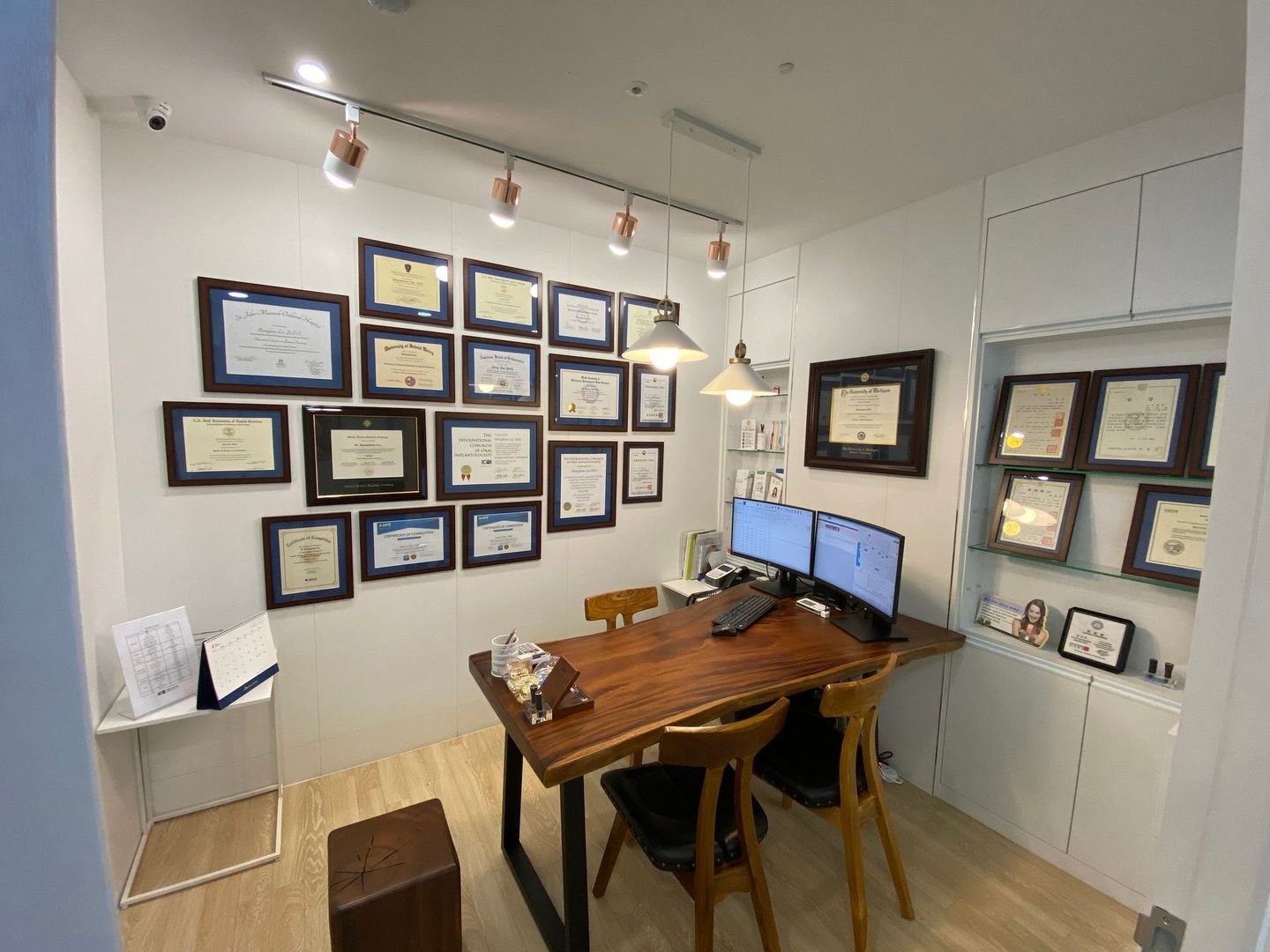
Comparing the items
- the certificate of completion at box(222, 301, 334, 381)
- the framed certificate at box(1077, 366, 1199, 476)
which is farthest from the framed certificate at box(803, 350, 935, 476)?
the certificate of completion at box(222, 301, 334, 381)

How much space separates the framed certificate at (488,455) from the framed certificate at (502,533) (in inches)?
3.2

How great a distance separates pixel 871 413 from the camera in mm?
2521

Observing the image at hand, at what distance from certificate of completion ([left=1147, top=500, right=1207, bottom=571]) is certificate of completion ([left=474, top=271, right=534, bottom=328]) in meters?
2.79

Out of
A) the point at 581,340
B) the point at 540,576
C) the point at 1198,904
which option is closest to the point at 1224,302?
the point at 1198,904

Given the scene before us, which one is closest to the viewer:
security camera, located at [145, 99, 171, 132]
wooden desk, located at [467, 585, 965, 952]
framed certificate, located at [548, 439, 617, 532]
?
wooden desk, located at [467, 585, 965, 952]

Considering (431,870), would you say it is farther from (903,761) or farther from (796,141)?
(796,141)

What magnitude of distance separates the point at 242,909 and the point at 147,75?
2772 mm

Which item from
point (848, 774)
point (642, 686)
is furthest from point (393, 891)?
point (848, 774)

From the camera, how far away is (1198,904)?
483 millimetres

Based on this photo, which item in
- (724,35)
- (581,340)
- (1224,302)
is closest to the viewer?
(724,35)

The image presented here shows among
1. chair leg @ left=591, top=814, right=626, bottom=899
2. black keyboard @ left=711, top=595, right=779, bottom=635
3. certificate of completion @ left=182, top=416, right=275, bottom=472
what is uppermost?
certificate of completion @ left=182, top=416, right=275, bottom=472

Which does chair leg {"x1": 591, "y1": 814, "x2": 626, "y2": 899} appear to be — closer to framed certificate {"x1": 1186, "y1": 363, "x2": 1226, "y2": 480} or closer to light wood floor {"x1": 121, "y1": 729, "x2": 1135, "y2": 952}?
light wood floor {"x1": 121, "y1": 729, "x2": 1135, "y2": 952}

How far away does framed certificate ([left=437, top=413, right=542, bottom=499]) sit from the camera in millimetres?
2525

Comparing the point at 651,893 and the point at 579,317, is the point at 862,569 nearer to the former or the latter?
the point at 651,893
